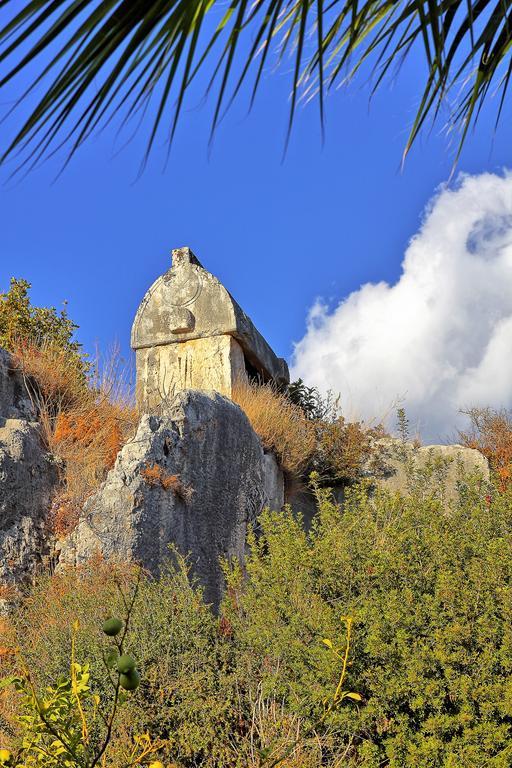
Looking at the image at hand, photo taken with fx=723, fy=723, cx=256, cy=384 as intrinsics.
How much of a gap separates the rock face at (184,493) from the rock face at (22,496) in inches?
9.9

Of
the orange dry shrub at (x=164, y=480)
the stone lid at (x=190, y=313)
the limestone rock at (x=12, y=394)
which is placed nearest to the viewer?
the orange dry shrub at (x=164, y=480)

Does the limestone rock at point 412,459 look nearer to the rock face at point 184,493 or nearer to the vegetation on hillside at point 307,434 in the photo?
the vegetation on hillside at point 307,434

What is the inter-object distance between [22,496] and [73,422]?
1.02 meters


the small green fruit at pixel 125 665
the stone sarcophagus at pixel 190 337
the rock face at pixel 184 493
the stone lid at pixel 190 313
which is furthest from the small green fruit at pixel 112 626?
the stone lid at pixel 190 313

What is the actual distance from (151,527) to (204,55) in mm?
3641

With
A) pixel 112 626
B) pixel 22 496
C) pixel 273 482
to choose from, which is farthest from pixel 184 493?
pixel 112 626

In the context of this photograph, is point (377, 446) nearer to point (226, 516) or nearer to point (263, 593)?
point (226, 516)

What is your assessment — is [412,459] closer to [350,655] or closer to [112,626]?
[350,655]

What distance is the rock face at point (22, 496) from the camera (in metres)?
4.64

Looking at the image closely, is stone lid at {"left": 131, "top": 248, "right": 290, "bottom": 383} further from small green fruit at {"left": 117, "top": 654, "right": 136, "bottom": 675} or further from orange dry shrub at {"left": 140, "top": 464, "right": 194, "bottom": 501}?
small green fruit at {"left": 117, "top": 654, "right": 136, "bottom": 675}

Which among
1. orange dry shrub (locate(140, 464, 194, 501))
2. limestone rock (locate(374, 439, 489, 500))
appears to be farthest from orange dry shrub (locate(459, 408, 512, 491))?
orange dry shrub (locate(140, 464, 194, 501))

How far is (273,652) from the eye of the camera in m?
3.16

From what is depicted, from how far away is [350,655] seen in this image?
2.88 metres

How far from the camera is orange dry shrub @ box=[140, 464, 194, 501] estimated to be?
495 centimetres
